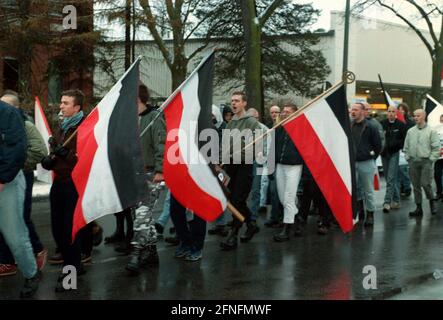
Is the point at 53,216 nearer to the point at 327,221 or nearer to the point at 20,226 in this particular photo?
the point at 20,226

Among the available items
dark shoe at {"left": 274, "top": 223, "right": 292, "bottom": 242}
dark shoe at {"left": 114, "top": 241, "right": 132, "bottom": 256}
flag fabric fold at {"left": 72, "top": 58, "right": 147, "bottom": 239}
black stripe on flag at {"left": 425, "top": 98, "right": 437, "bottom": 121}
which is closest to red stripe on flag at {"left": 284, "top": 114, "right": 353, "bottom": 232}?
dark shoe at {"left": 274, "top": 223, "right": 292, "bottom": 242}

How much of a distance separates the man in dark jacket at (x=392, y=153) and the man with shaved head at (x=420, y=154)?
501 millimetres

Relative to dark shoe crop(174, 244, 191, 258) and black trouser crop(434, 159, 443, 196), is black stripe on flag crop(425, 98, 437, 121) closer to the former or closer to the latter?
black trouser crop(434, 159, 443, 196)

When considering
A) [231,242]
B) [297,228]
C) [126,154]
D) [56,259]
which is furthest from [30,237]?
[297,228]

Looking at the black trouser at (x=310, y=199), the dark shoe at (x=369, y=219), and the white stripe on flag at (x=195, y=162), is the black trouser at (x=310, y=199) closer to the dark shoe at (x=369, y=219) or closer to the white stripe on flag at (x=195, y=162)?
the dark shoe at (x=369, y=219)

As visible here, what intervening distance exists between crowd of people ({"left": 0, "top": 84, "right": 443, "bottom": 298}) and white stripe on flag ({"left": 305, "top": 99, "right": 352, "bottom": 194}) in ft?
1.88

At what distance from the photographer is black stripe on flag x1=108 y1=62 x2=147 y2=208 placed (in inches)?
241

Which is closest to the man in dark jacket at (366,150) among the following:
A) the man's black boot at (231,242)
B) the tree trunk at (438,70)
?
the man's black boot at (231,242)

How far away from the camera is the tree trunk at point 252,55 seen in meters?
17.5

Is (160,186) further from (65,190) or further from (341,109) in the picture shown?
(341,109)

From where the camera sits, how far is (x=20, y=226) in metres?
5.65

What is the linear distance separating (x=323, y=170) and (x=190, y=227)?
158 centimetres

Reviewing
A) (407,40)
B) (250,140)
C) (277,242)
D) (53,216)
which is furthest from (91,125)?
(407,40)

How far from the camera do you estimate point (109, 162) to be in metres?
6.11
